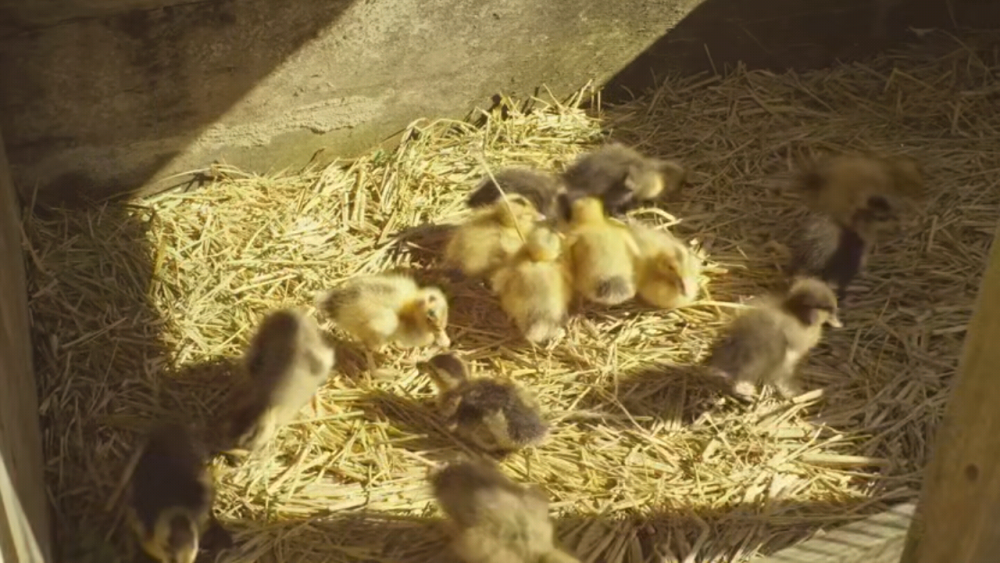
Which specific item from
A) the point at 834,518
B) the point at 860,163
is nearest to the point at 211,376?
the point at 834,518

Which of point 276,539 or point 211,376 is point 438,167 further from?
point 276,539

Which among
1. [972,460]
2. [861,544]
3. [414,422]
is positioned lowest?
[414,422]

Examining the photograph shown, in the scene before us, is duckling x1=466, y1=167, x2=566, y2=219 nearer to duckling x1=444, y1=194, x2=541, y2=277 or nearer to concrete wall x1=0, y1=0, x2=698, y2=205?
duckling x1=444, y1=194, x2=541, y2=277

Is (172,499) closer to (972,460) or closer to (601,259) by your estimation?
(601,259)

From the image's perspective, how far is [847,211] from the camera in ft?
11.4

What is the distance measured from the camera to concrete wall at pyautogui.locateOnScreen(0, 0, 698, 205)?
3.39 meters

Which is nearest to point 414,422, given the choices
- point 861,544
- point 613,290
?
point 613,290

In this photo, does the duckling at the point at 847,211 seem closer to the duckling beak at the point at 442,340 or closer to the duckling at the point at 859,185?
the duckling at the point at 859,185

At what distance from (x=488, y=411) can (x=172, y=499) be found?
0.70 metres

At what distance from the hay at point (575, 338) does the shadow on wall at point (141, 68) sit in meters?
0.20

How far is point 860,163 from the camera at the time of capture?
3.55 meters

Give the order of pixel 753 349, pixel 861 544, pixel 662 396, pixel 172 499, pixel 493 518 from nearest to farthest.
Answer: pixel 861 544 < pixel 493 518 < pixel 172 499 < pixel 753 349 < pixel 662 396

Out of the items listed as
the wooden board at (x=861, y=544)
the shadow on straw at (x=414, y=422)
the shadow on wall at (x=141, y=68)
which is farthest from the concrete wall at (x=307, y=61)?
the wooden board at (x=861, y=544)

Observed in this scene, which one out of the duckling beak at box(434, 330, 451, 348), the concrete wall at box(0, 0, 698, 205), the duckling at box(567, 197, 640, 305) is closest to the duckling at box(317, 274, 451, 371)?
the duckling beak at box(434, 330, 451, 348)
